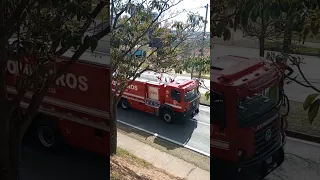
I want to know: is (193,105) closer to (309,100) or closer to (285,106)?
(285,106)

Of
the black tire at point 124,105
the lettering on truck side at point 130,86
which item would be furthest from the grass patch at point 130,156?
the lettering on truck side at point 130,86

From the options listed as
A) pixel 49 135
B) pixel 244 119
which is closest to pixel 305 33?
pixel 244 119

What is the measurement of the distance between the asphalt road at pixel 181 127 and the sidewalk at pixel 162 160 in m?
0.10

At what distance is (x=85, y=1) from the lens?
1.73m

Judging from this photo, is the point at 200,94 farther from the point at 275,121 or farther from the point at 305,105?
the point at 305,105

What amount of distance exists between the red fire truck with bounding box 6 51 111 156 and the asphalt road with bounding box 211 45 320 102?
61 centimetres

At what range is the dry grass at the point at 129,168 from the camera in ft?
6.41

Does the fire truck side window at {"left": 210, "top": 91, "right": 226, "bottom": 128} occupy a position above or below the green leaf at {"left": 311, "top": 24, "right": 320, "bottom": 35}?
below

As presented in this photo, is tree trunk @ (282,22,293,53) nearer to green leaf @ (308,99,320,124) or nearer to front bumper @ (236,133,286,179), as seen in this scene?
green leaf @ (308,99,320,124)

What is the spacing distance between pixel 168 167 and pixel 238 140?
0.49 meters

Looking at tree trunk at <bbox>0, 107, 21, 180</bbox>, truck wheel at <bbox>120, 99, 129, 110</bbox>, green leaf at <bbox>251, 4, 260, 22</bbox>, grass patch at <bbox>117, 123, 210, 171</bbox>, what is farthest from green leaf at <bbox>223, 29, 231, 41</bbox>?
tree trunk at <bbox>0, 107, 21, 180</bbox>

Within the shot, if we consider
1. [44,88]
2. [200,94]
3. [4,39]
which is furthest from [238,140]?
[4,39]

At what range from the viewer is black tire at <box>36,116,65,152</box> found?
200 cm

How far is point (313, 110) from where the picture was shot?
138 centimetres
